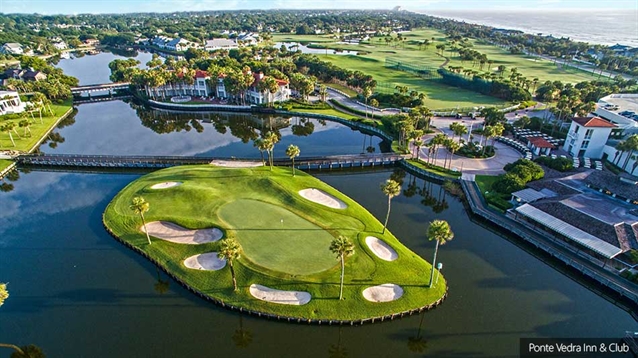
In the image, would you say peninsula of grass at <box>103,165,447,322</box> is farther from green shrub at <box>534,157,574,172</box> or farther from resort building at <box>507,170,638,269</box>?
green shrub at <box>534,157,574,172</box>

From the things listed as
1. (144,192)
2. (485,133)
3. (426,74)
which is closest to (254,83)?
(144,192)

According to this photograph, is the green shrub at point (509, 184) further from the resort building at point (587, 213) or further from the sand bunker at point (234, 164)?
the sand bunker at point (234, 164)

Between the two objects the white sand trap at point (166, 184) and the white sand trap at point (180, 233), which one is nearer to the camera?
the white sand trap at point (180, 233)

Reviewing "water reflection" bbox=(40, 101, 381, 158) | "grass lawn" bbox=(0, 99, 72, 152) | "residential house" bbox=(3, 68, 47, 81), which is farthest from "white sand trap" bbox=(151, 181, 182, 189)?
"residential house" bbox=(3, 68, 47, 81)

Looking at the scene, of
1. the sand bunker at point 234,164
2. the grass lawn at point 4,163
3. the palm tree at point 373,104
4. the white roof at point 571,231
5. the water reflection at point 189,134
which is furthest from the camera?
the palm tree at point 373,104

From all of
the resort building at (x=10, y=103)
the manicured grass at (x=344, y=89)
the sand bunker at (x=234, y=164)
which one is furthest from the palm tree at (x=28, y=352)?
the manicured grass at (x=344, y=89)

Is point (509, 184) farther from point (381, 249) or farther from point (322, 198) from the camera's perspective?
point (322, 198)

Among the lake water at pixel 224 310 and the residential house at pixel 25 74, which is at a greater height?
the residential house at pixel 25 74
